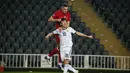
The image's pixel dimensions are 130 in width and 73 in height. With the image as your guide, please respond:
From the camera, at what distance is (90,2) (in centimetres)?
1938

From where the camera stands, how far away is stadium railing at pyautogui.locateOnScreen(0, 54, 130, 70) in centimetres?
1460

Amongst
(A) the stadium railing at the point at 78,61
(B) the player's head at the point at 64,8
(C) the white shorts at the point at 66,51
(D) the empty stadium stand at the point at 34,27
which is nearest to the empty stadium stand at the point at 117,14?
(D) the empty stadium stand at the point at 34,27

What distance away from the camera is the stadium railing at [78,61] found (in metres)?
14.6

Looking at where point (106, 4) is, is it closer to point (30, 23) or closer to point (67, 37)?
point (30, 23)

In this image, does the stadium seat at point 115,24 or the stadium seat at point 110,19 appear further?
the stadium seat at point 110,19

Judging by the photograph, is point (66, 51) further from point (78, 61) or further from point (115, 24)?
point (115, 24)

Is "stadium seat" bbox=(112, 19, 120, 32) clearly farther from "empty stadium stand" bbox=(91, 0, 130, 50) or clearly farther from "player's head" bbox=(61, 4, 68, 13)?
"player's head" bbox=(61, 4, 68, 13)

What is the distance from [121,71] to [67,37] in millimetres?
5398

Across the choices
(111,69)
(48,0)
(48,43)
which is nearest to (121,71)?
(111,69)

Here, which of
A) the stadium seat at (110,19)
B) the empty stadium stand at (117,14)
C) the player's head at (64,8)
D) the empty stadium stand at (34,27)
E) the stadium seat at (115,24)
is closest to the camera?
the player's head at (64,8)

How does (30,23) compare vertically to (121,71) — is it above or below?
above

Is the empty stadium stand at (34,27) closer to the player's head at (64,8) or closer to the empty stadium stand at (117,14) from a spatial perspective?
the empty stadium stand at (117,14)

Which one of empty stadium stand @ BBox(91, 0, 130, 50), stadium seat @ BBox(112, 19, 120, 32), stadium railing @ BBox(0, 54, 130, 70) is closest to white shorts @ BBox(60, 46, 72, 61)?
stadium railing @ BBox(0, 54, 130, 70)

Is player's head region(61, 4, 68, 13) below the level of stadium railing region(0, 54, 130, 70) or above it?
above
